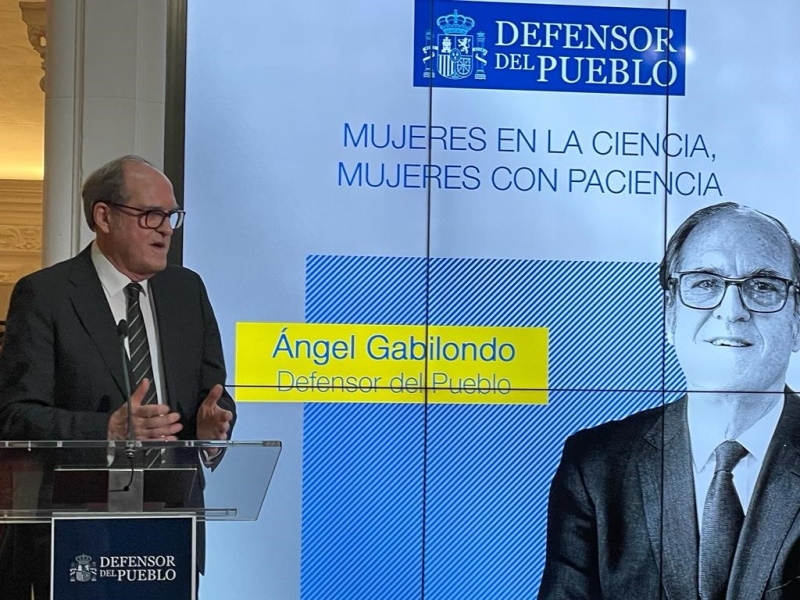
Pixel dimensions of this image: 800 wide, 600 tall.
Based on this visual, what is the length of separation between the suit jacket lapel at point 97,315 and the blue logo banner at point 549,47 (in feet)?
5.22

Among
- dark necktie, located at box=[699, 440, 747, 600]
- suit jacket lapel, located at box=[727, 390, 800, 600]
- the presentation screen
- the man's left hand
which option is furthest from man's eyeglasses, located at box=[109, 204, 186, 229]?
suit jacket lapel, located at box=[727, 390, 800, 600]

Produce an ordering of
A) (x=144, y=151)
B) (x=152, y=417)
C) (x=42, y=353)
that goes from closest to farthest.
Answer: (x=152, y=417) < (x=42, y=353) < (x=144, y=151)

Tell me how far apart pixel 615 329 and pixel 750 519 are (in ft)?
3.17

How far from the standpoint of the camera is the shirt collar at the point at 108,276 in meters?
4.71

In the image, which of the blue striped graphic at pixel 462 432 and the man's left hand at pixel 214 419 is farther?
the blue striped graphic at pixel 462 432

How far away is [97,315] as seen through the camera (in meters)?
4.63

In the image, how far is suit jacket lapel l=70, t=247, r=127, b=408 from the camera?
4605 mm

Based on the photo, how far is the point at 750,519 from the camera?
5523 millimetres

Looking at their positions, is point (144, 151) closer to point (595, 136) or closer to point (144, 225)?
point (144, 225)

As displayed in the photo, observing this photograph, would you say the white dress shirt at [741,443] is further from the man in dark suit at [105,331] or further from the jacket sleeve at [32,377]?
the jacket sleeve at [32,377]

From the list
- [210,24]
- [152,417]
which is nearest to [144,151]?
[210,24]

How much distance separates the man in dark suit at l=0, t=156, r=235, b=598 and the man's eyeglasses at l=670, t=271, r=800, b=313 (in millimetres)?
1939

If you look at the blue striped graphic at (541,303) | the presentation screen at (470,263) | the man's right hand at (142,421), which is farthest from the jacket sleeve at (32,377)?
the blue striped graphic at (541,303)

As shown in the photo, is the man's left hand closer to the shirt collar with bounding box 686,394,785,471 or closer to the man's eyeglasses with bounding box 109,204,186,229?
the man's eyeglasses with bounding box 109,204,186,229
